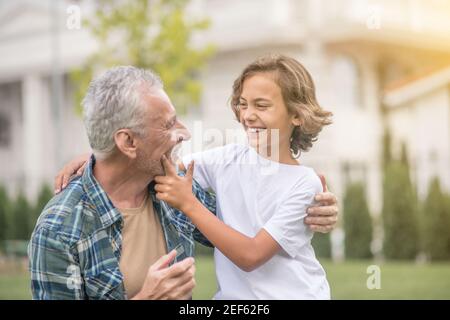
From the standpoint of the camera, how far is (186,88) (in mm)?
10969

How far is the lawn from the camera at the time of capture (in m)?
7.01

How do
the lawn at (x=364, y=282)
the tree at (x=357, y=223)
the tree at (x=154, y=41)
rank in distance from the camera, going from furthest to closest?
the tree at (x=154, y=41) < the tree at (x=357, y=223) < the lawn at (x=364, y=282)

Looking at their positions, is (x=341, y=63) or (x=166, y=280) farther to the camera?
(x=341, y=63)

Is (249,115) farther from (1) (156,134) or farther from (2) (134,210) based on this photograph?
(2) (134,210)

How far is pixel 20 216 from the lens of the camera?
13.1 metres

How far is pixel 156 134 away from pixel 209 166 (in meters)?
0.43

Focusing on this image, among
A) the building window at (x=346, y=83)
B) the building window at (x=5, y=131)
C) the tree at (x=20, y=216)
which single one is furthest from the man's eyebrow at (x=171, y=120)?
the building window at (x=5, y=131)

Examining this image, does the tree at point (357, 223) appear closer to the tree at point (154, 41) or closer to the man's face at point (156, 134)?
the tree at point (154, 41)

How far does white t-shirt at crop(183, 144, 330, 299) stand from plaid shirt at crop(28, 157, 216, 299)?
1.27 feet

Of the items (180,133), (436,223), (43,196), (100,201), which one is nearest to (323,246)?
(436,223)

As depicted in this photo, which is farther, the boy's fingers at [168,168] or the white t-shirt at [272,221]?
the white t-shirt at [272,221]

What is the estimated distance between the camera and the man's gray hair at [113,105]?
7.00 feet

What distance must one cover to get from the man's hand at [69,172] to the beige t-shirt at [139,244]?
22cm

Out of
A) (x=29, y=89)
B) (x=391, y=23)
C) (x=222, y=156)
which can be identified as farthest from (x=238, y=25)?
(x=222, y=156)
